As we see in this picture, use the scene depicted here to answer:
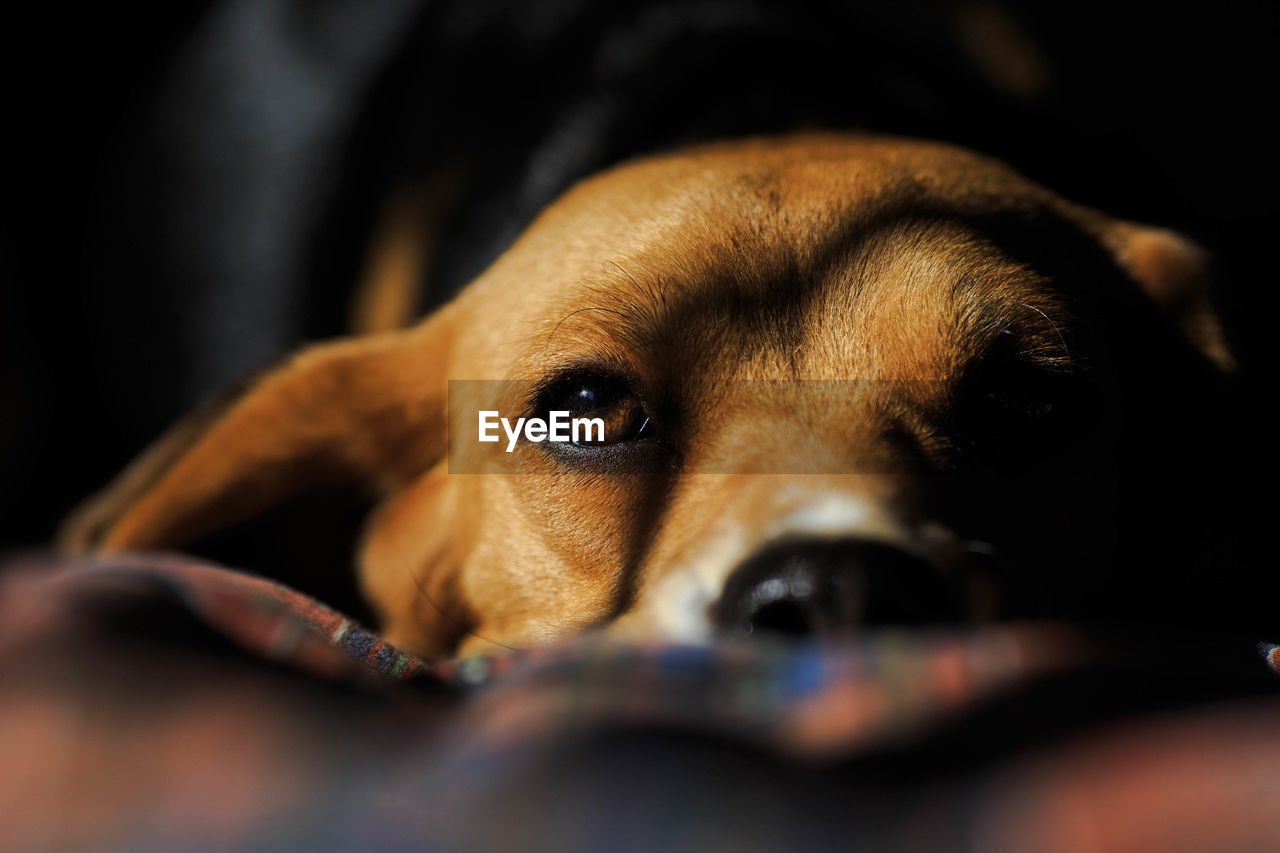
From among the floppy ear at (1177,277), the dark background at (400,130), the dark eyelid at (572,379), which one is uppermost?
the dark background at (400,130)

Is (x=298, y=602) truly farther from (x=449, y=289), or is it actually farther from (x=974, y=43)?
(x=974, y=43)

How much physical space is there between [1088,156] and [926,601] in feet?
6.92

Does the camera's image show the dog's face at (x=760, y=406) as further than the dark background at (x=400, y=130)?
No

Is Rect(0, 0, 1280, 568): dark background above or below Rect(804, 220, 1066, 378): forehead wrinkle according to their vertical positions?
above

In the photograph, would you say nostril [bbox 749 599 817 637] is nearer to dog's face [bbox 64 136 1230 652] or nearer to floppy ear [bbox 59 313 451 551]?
dog's face [bbox 64 136 1230 652]

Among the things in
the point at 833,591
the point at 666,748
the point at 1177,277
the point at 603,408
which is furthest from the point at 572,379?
the point at 1177,277

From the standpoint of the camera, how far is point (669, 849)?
27.5 inches

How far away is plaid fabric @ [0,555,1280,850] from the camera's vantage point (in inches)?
27.5

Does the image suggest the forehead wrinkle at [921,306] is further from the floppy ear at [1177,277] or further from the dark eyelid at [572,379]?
the floppy ear at [1177,277]

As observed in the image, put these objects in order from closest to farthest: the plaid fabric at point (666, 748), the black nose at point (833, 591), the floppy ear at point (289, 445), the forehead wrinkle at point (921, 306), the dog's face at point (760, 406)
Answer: the plaid fabric at point (666, 748) → the black nose at point (833, 591) → the dog's face at point (760, 406) → the forehead wrinkle at point (921, 306) → the floppy ear at point (289, 445)

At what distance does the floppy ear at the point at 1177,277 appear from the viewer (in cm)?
216

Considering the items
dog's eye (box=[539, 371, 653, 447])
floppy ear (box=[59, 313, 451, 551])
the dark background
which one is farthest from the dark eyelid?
the dark background

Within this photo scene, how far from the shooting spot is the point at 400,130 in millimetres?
3207

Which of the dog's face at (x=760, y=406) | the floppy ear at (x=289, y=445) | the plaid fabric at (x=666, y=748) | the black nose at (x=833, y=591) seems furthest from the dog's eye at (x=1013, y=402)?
the floppy ear at (x=289, y=445)
